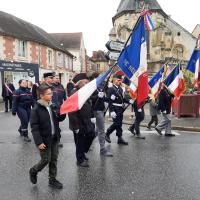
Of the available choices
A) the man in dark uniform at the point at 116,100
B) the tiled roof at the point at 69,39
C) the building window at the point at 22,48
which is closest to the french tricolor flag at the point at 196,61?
the man in dark uniform at the point at 116,100

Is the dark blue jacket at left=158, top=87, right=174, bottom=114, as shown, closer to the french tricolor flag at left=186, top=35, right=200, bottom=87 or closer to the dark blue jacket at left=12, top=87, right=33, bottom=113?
the french tricolor flag at left=186, top=35, right=200, bottom=87

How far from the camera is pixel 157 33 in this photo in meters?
49.7

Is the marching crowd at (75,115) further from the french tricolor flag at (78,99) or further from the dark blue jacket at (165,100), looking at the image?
the french tricolor flag at (78,99)

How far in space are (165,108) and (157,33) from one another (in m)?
41.5

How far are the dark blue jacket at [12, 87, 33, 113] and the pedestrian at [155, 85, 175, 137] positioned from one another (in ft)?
12.6

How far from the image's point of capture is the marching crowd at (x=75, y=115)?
17.0 ft

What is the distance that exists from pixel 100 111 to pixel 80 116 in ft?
3.55

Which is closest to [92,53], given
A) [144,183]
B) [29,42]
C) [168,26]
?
[168,26]

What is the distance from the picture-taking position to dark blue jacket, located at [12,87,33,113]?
30.5 feet

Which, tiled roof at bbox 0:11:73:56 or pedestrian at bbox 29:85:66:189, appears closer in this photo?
pedestrian at bbox 29:85:66:189

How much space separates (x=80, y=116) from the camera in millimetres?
6473

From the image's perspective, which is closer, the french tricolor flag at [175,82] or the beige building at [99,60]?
the french tricolor flag at [175,82]

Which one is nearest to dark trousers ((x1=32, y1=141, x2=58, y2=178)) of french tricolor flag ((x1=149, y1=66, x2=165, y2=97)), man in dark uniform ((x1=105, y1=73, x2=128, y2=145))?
man in dark uniform ((x1=105, y1=73, x2=128, y2=145))

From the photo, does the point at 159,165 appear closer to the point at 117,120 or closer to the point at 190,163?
the point at 190,163
